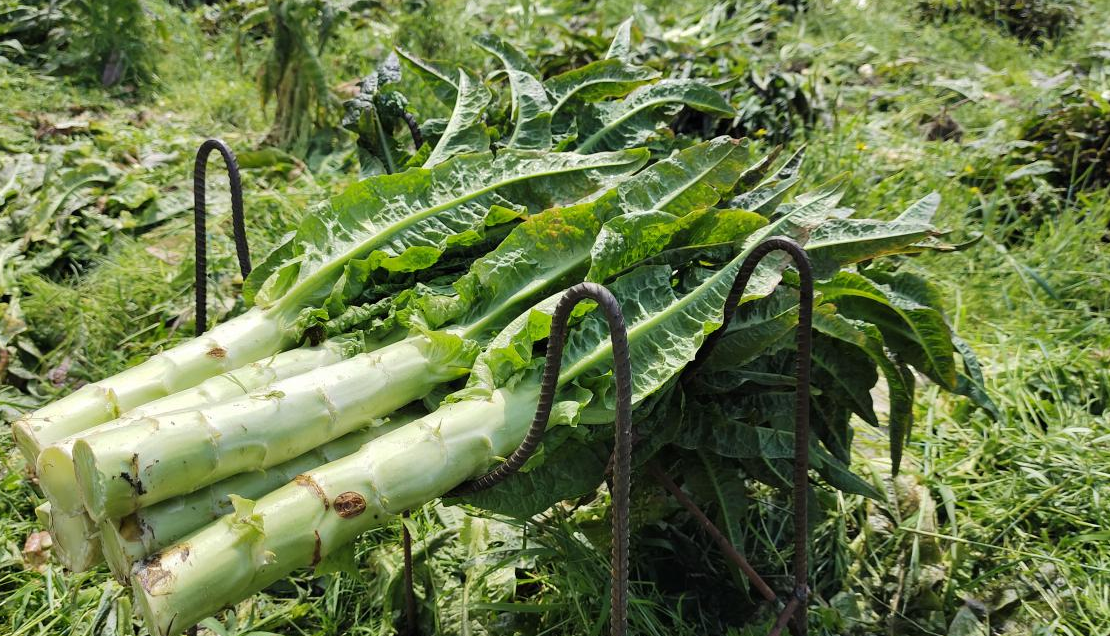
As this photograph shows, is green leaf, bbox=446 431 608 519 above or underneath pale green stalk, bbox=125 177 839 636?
underneath

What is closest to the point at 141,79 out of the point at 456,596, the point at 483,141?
the point at 483,141

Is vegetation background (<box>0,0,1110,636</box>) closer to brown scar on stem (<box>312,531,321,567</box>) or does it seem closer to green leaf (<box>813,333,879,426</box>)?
brown scar on stem (<box>312,531,321,567</box>)

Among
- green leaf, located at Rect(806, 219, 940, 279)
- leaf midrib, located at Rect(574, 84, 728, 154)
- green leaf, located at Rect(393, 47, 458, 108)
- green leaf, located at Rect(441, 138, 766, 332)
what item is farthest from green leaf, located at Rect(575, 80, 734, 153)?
green leaf, located at Rect(806, 219, 940, 279)

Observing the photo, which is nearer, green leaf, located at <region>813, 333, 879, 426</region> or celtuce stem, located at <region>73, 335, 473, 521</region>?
celtuce stem, located at <region>73, 335, 473, 521</region>

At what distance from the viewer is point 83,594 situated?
82.0 inches

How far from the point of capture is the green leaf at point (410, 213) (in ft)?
5.49

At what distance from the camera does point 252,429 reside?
49.8 inches

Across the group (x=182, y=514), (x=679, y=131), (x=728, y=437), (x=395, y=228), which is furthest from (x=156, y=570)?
(x=679, y=131)

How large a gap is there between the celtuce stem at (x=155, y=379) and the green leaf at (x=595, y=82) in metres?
1.13

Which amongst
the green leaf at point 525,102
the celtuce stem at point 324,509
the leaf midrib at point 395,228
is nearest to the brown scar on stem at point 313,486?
the celtuce stem at point 324,509

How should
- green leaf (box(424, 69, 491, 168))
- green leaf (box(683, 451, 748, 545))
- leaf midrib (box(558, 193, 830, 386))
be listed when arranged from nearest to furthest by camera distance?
1. leaf midrib (box(558, 193, 830, 386))
2. green leaf (box(683, 451, 748, 545))
3. green leaf (box(424, 69, 491, 168))

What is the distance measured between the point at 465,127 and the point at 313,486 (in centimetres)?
120

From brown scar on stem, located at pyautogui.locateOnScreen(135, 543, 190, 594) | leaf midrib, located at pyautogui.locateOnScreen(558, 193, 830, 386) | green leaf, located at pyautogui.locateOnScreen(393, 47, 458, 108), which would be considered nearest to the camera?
brown scar on stem, located at pyautogui.locateOnScreen(135, 543, 190, 594)

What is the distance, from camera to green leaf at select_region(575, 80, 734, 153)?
7.41ft
